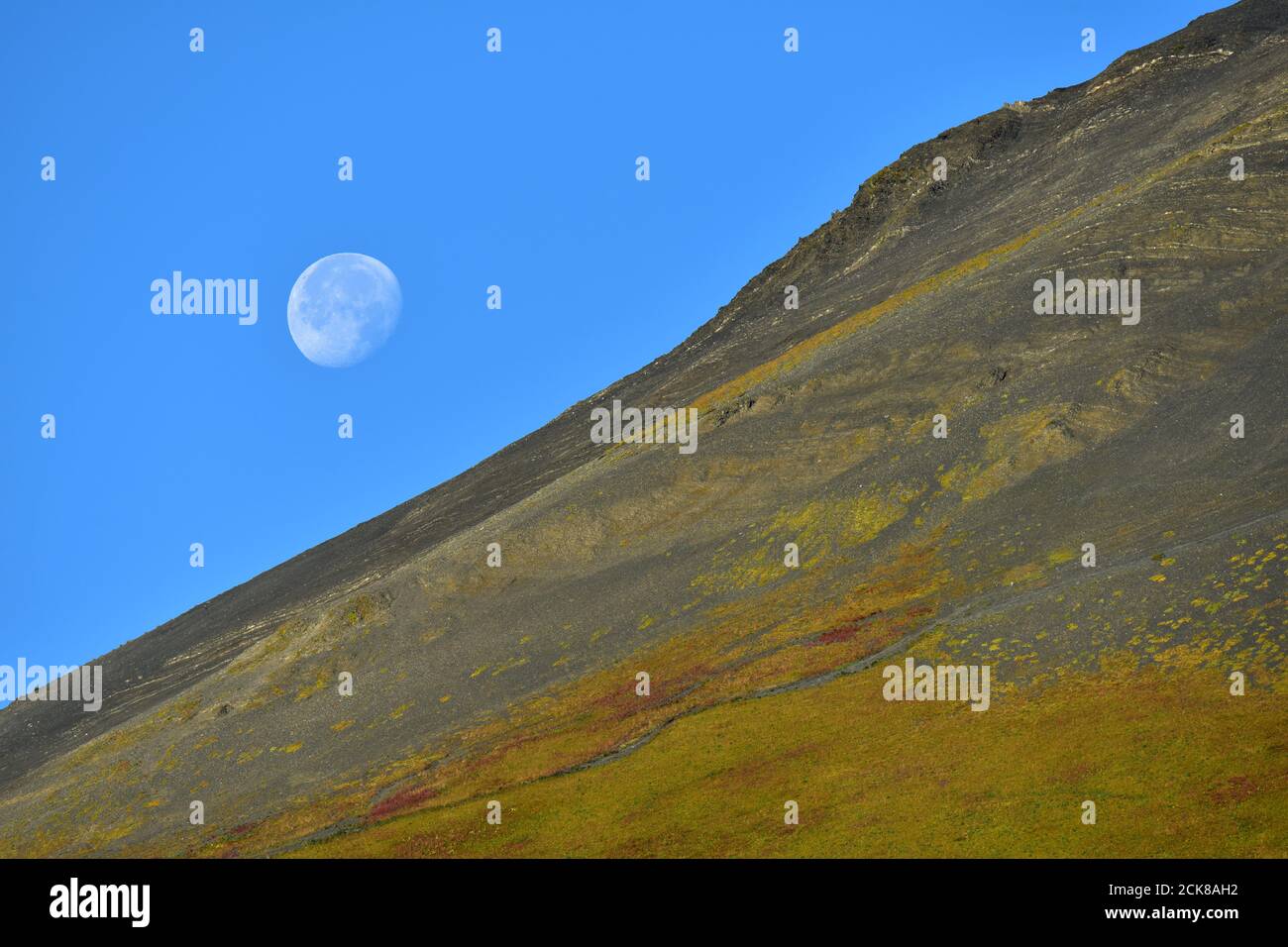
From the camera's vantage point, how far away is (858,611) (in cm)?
6756

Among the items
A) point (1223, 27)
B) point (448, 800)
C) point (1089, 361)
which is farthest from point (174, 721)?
point (1223, 27)

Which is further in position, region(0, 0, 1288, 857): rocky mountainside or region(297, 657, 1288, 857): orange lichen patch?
region(0, 0, 1288, 857): rocky mountainside

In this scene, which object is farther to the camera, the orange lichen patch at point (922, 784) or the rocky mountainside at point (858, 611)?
the rocky mountainside at point (858, 611)

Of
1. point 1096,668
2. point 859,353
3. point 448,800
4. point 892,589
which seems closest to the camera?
point 1096,668

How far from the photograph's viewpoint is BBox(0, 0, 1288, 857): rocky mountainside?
4944 cm

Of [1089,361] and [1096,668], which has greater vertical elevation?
[1089,361]

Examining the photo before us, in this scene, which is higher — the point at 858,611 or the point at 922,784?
the point at 858,611

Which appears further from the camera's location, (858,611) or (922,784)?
(858,611)

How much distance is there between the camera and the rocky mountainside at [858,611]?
49438 mm

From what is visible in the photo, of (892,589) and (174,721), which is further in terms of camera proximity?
(174,721)

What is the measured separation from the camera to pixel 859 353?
312 feet

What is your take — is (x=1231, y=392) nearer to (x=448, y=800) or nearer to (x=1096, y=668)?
(x=1096, y=668)
